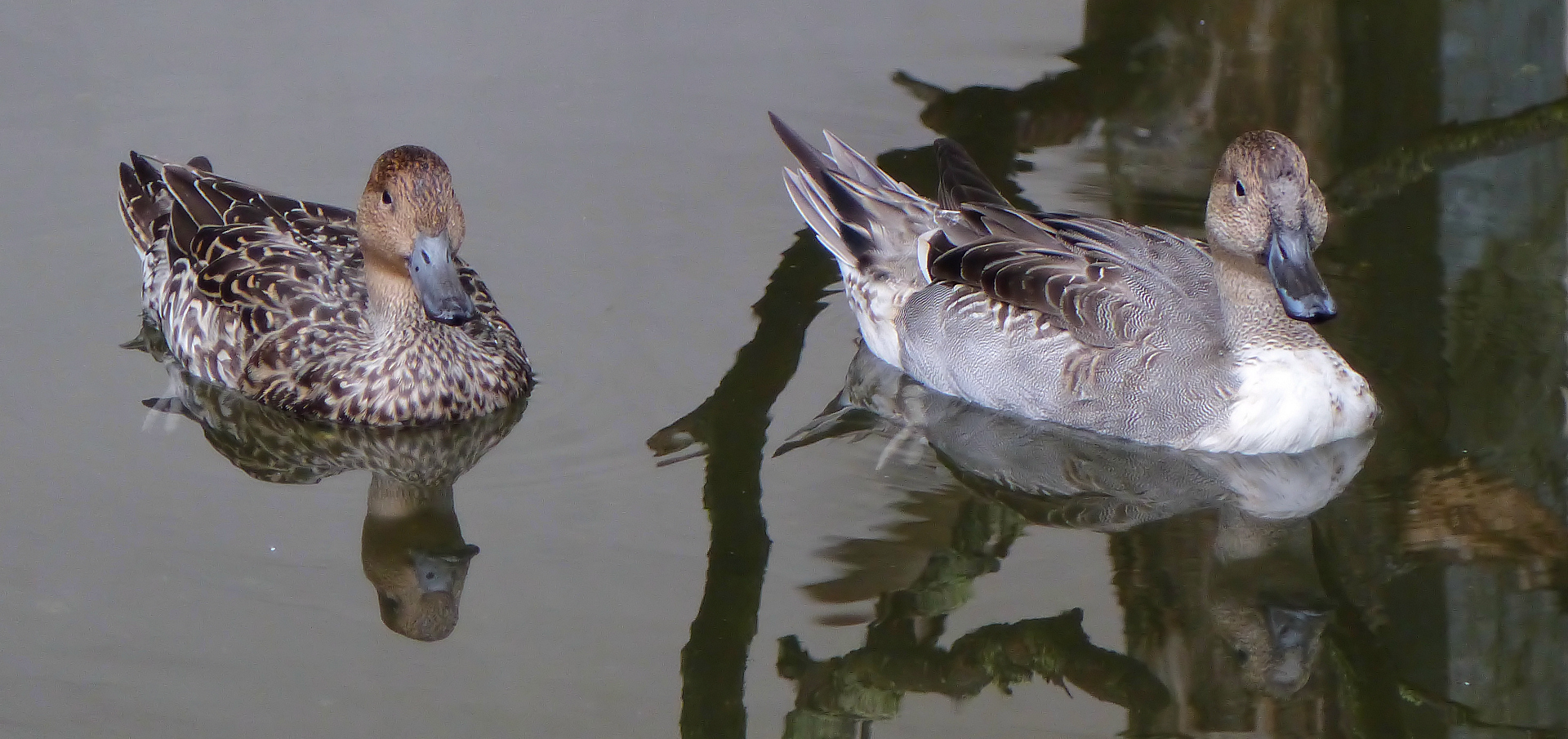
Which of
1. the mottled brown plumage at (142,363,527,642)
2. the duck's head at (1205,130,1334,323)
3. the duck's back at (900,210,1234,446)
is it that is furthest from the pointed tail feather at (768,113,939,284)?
the mottled brown plumage at (142,363,527,642)

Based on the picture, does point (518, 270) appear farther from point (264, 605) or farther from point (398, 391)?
point (264, 605)

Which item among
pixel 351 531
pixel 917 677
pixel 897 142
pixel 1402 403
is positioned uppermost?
pixel 897 142

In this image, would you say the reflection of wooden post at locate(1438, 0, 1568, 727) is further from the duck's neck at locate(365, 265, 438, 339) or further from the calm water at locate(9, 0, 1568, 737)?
the duck's neck at locate(365, 265, 438, 339)

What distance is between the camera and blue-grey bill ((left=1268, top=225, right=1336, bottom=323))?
5988mm

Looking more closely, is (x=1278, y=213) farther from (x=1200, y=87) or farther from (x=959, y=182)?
(x=1200, y=87)

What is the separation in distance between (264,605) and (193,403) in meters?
1.54

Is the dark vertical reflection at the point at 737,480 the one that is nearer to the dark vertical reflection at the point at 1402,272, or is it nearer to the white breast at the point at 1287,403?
the dark vertical reflection at the point at 1402,272

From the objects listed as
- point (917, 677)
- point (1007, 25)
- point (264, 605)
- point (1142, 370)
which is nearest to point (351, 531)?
point (264, 605)

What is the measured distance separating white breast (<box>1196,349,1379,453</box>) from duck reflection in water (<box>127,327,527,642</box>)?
2.61m

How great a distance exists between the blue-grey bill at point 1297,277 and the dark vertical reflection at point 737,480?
1881mm

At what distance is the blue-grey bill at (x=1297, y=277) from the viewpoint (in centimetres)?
599

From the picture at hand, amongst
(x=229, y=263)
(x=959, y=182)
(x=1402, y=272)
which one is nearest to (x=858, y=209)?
(x=959, y=182)

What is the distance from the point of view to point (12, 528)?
584 cm

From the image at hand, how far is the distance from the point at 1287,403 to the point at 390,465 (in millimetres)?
3158
